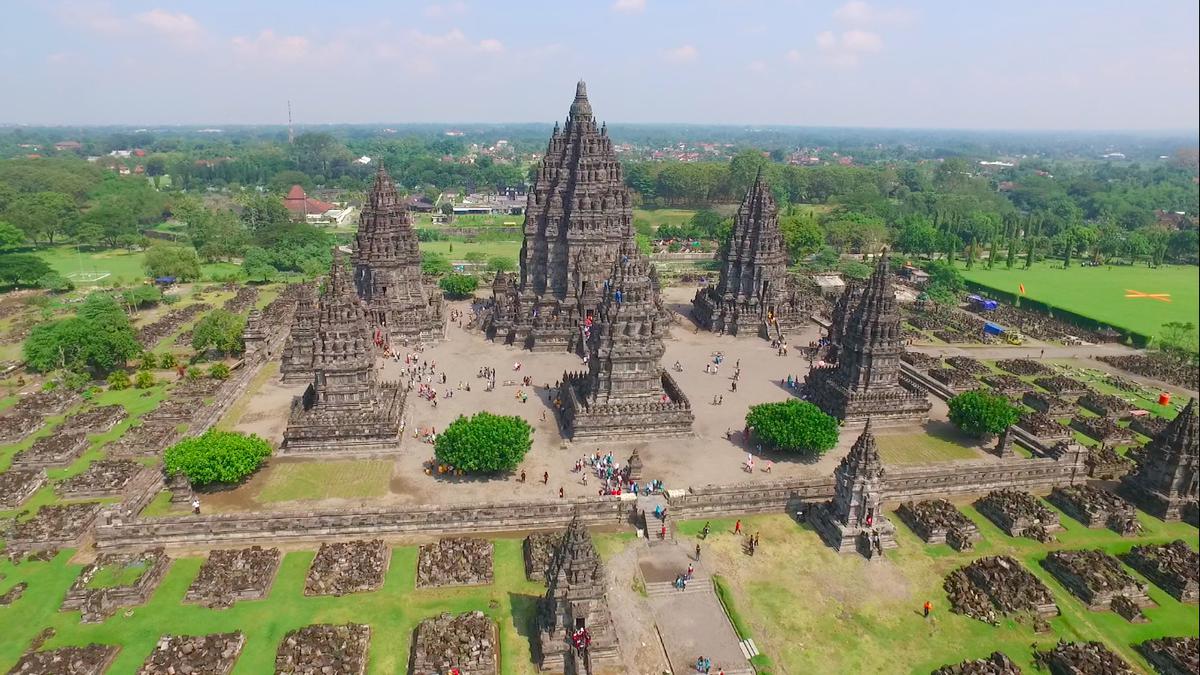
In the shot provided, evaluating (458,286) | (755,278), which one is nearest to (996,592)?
(755,278)

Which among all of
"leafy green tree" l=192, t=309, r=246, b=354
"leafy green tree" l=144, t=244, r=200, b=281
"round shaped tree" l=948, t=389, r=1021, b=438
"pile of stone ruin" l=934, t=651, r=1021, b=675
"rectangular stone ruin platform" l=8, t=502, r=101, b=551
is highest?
"leafy green tree" l=144, t=244, r=200, b=281

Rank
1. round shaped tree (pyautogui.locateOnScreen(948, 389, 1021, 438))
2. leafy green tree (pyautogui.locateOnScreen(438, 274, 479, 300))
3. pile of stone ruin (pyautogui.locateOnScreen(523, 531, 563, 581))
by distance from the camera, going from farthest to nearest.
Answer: leafy green tree (pyautogui.locateOnScreen(438, 274, 479, 300)), round shaped tree (pyautogui.locateOnScreen(948, 389, 1021, 438)), pile of stone ruin (pyautogui.locateOnScreen(523, 531, 563, 581))

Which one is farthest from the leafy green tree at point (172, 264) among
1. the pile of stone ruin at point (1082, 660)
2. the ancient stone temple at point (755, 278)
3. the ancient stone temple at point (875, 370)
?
the pile of stone ruin at point (1082, 660)

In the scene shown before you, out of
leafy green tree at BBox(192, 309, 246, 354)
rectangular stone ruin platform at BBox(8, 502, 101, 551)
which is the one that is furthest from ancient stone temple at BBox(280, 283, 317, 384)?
rectangular stone ruin platform at BBox(8, 502, 101, 551)

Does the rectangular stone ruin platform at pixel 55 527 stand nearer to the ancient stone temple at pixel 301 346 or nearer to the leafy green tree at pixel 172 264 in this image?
the ancient stone temple at pixel 301 346

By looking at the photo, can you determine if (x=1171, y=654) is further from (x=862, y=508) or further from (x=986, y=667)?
(x=862, y=508)

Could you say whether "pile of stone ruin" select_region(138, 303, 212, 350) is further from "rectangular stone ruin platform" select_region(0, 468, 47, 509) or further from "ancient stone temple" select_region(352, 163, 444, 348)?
"rectangular stone ruin platform" select_region(0, 468, 47, 509)
